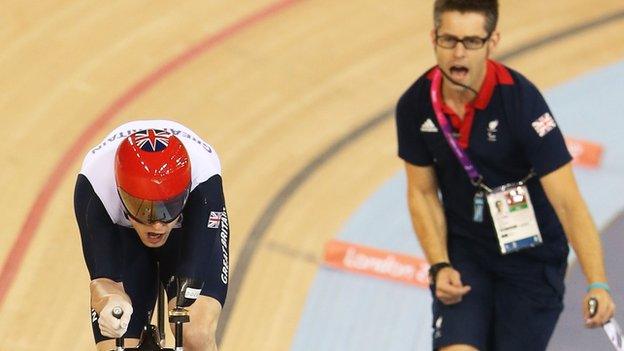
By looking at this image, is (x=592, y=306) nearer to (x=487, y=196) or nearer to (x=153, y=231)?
(x=487, y=196)

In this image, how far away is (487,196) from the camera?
4.86 m

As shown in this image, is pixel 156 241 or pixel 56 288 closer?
pixel 156 241

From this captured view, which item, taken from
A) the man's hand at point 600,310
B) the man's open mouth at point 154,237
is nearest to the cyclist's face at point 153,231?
the man's open mouth at point 154,237

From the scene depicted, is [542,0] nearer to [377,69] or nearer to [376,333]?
[377,69]

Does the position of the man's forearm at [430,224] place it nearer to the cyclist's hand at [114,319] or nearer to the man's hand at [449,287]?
the man's hand at [449,287]

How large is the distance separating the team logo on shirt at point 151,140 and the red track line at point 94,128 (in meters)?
2.42

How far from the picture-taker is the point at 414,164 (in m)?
5.00

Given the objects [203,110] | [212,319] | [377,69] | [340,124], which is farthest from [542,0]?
[212,319]

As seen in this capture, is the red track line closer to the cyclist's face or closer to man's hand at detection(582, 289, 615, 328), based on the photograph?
the cyclist's face

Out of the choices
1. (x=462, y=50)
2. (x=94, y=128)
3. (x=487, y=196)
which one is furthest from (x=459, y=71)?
(x=94, y=128)

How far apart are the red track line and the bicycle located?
2.02 metres

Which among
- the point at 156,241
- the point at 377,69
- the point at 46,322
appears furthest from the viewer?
the point at 377,69

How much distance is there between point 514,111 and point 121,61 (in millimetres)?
3968

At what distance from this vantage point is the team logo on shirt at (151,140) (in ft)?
14.0
